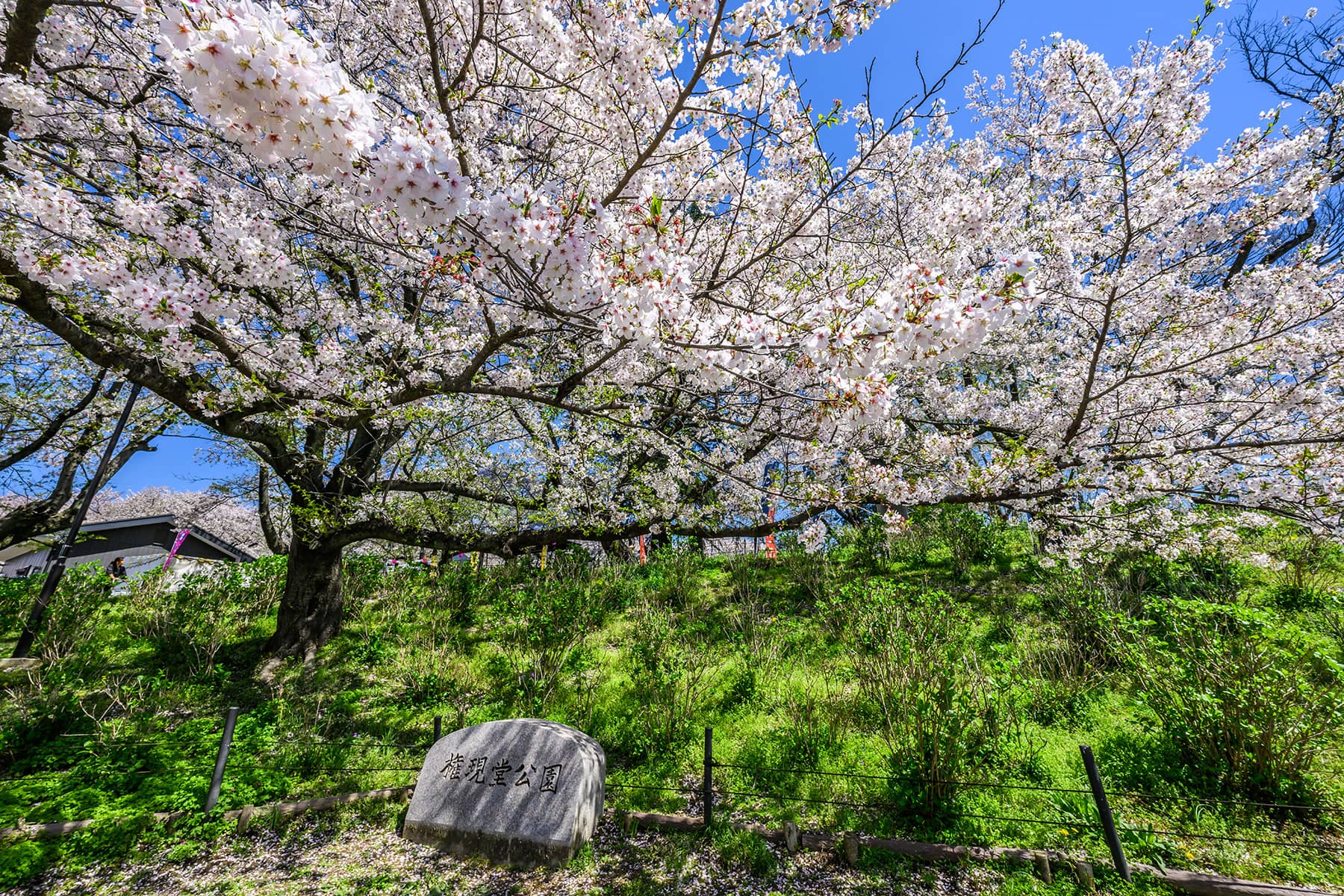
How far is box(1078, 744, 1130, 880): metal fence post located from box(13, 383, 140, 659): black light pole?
10.1m

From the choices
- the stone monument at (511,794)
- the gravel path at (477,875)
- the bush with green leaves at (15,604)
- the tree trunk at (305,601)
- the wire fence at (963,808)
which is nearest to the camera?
the wire fence at (963,808)

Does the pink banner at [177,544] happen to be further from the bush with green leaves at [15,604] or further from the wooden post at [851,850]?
the wooden post at [851,850]

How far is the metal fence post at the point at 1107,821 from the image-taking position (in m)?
3.15

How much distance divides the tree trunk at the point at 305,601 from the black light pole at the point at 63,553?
2.53 m

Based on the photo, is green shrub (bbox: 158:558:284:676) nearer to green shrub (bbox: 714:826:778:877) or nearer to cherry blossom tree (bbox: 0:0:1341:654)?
cherry blossom tree (bbox: 0:0:1341:654)

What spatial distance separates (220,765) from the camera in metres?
4.25

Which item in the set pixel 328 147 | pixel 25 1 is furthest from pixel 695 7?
pixel 25 1

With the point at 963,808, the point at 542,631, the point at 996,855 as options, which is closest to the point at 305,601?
the point at 542,631

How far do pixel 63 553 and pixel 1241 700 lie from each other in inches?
501

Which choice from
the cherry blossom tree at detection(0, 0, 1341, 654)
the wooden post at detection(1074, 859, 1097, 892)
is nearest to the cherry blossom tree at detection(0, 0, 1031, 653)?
the cherry blossom tree at detection(0, 0, 1341, 654)

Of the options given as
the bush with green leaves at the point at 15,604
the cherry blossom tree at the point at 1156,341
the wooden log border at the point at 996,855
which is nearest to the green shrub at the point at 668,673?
the wooden log border at the point at 996,855

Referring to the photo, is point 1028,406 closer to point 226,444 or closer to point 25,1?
point 25,1

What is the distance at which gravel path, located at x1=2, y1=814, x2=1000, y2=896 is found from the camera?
3400 millimetres

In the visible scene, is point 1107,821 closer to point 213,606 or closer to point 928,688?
point 928,688
